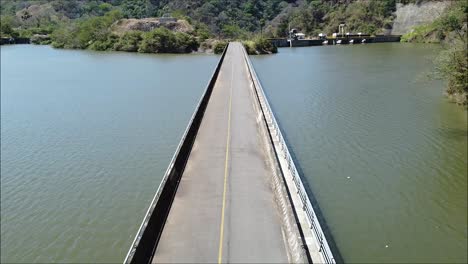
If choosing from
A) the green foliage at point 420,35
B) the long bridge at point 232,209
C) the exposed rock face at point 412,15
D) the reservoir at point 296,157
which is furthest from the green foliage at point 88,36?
the exposed rock face at point 412,15

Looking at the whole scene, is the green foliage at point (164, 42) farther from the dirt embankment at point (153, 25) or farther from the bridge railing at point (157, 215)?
the bridge railing at point (157, 215)

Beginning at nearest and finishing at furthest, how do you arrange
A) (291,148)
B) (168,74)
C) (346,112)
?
(291,148), (346,112), (168,74)

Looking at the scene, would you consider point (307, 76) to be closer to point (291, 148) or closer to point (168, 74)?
point (168, 74)

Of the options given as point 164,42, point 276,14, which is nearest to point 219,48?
point 164,42

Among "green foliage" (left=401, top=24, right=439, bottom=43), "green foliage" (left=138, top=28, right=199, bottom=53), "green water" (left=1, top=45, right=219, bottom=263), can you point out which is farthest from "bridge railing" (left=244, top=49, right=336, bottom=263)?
"green foliage" (left=401, top=24, right=439, bottom=43)

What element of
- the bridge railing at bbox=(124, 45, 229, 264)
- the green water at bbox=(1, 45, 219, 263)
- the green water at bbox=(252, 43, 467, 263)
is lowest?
the green water at bbox=(252, 43, 467, 263)

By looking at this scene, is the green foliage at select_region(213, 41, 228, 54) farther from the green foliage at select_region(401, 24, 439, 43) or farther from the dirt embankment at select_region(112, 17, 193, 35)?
the green foliage at select_region(401, 24, 439, 43)

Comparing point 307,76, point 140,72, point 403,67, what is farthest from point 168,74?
point 403,67
